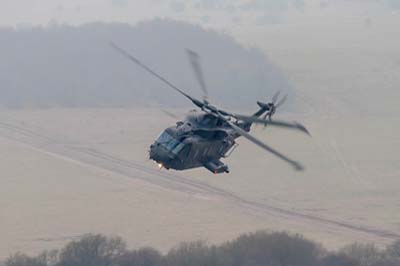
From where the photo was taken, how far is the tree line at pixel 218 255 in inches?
2031

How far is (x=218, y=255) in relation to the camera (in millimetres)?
51781

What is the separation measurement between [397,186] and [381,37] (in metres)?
58.6

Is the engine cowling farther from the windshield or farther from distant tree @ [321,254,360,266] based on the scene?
distant tree @ [321,254,360,266]

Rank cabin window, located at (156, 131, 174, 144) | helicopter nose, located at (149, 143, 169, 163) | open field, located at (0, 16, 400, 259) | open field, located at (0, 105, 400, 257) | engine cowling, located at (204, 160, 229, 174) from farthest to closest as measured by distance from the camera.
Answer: open field, located at (0, 16, 400, 259) < open field, located at (0, 105, 400, 257) < engine cowling, located at (204, 160, 229, 174) < cabin window, located at (156, 131, 174, 144) < helicopter nose, located at (149, 143, 169, 163)

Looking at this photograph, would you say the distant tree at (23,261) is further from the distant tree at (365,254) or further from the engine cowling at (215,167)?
the distant tree at (365,254)

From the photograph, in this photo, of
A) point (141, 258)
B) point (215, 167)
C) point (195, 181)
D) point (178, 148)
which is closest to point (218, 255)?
point (141, 258)

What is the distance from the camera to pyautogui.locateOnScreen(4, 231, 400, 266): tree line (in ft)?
169

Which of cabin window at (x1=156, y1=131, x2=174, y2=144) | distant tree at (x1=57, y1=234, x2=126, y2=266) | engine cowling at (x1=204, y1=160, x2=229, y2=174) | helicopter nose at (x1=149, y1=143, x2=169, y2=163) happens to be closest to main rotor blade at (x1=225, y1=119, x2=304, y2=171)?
engine cowling at (x1=204, y1=160, x2=229, y2=174)

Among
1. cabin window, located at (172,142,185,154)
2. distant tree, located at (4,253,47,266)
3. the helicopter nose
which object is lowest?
distant tree, located at (4,253,47,266)

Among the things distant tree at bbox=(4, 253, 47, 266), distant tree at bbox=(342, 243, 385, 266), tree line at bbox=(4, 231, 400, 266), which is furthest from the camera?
distant tree at bbox=(342, 243, 385, 266)

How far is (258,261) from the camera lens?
5188 centimetres

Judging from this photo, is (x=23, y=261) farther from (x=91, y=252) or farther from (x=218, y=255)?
(x=218, y=255)

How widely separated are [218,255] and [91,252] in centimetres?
601

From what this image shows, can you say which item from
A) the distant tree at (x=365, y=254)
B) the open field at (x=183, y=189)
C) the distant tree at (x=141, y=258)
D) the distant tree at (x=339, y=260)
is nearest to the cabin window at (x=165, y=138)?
the distant tree at (x=141, y=258)
